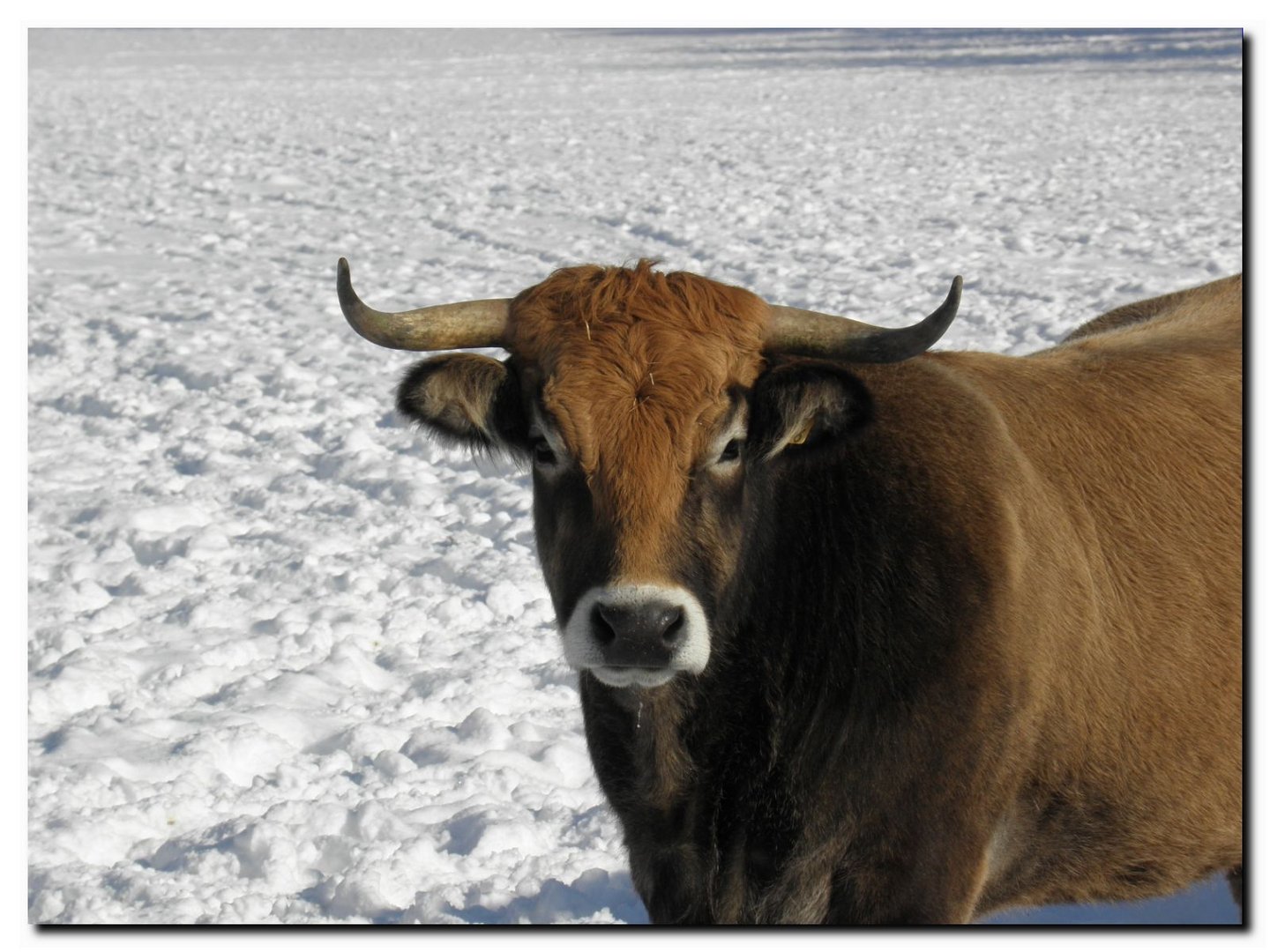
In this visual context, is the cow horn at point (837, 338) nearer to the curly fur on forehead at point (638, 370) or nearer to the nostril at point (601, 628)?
the curly fur on forehead at point (638, 370)

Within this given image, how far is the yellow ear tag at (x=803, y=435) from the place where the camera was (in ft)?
A: 10.5

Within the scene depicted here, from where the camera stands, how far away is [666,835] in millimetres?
3371

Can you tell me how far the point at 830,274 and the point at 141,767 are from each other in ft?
21.5

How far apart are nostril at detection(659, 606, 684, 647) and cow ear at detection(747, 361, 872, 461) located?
1.74 ft

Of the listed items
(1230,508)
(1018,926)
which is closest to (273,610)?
(1018,926)

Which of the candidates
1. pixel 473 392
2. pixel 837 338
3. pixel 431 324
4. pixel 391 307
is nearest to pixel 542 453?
pixel 473 392

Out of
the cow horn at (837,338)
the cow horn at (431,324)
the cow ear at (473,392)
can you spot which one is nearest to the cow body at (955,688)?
the cow horn at (837,338)

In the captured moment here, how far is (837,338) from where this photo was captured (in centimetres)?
317

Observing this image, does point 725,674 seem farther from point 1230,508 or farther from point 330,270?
point 330,270

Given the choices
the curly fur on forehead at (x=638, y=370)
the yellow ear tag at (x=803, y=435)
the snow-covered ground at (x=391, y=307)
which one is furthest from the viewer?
the snow-covered ground at (x=391, y=307)

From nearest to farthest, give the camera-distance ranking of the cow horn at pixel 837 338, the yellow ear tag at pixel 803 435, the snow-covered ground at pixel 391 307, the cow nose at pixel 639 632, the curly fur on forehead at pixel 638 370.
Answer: the cow nose at pixel 639 632 → the curly fur on forehead at pixel 638 370 → the cow horn at pixel 837 338 → the yellow ear tag at pixel 803 435 → the snow-covered ground at pixel 391 307

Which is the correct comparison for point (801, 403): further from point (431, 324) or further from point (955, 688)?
point (431, 324)

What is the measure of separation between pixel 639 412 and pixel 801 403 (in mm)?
397

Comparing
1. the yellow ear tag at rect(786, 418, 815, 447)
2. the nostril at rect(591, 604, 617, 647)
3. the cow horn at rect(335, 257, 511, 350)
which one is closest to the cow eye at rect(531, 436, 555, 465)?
the cow horn at rect(335, 257, 511, 350)
